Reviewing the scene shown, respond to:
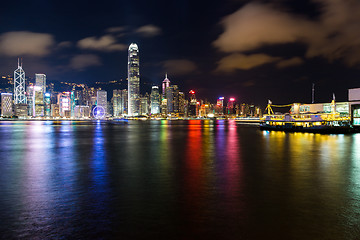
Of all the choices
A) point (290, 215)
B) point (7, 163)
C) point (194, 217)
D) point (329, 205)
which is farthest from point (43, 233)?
point (7, 163)

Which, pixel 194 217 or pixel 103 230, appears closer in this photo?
pixel 103 230

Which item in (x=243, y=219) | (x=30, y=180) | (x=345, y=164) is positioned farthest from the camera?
(x=345, y=164)

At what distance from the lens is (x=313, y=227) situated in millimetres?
10031

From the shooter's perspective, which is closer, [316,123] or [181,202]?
[181,202]

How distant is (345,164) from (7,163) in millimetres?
31035

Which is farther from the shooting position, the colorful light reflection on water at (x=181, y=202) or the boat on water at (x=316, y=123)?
the boat on water at (x=316, y=123)

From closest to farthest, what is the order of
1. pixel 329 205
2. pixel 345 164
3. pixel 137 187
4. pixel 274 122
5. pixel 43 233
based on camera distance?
pixel 43 233 < pixel 329 205 < pixel 137 187 < pixel 345 164 < pixel 274 122

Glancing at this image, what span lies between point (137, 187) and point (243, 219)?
752cm

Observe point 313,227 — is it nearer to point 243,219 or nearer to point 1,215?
point 243,219

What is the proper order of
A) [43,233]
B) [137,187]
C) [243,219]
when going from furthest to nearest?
[137,187] < [243,219] < [43,233]

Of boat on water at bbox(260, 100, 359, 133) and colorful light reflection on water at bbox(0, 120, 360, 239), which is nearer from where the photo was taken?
colorful light reflection on water at bbox(0, 120, 360, 239)

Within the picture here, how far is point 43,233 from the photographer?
9438 mm

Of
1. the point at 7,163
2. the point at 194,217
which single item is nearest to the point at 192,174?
the point at 194,217

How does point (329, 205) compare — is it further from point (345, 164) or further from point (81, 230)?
point (345, 164)
